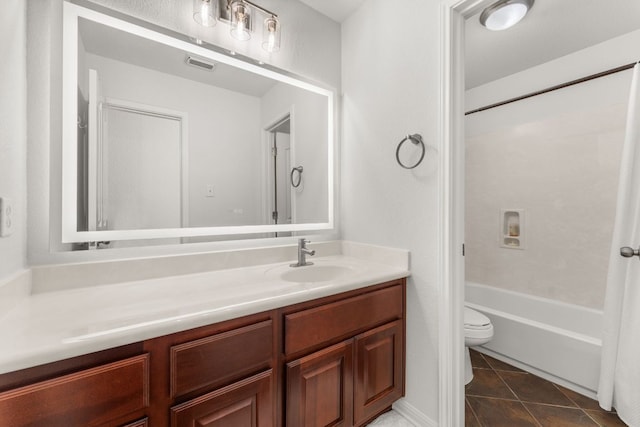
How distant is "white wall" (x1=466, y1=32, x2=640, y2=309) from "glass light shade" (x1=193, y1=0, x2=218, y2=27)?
8.21 ft

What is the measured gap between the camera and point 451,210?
1227mm

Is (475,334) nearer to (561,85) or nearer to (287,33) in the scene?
(561,85)

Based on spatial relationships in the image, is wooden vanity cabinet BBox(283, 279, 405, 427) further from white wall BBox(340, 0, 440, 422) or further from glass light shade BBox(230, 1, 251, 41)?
glass light shade BBox(230, 1, 251, 41)

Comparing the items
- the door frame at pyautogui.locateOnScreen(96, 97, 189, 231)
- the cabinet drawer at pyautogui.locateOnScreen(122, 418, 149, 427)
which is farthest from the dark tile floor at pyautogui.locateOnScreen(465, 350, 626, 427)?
the door frame at pyautogui.locateOnScreen(96, 97, 189, 231)

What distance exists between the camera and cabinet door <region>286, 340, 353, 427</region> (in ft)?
3.33

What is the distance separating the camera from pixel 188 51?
1.33 m

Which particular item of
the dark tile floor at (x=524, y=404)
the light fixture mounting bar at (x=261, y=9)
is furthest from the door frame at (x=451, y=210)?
the light fixture mounting bar at (x=261, y=9)

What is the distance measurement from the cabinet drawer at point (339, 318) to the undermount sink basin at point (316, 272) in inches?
9.1

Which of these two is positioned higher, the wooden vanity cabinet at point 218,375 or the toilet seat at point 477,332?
the wooden vanity cabinet at point 218,375

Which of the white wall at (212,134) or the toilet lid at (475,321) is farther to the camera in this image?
the toilet lid at (475,321)

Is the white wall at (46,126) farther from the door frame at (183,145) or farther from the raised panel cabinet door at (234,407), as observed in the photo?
the raised panel cabinet door at (234,407)

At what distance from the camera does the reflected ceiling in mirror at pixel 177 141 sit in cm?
111

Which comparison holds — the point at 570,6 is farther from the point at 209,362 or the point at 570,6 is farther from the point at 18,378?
the point at 18,378

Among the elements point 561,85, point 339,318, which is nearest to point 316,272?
point 339,318
